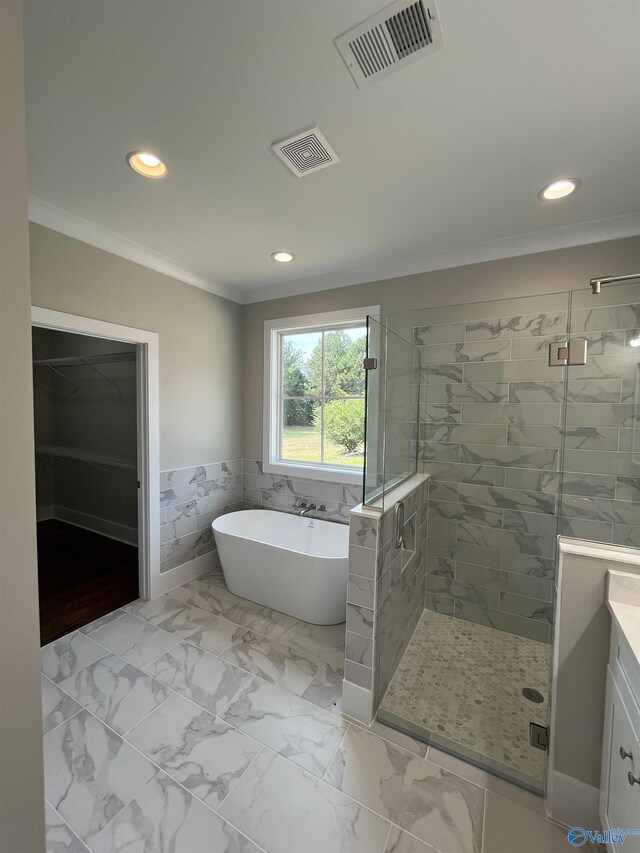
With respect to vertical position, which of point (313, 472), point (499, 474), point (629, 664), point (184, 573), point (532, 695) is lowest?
point (532, 695)

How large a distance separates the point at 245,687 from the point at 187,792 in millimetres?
513

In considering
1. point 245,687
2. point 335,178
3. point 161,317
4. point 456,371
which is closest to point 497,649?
point 245,687

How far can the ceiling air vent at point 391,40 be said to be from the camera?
950 mm

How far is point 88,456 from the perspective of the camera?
3629 millimetres

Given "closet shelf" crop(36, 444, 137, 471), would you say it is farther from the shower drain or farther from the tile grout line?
the shower drain

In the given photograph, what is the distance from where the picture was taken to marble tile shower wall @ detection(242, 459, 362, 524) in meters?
2.92

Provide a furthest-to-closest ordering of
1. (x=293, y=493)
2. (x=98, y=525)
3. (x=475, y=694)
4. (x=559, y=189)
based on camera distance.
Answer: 1. (x=98, y=525)
2. (x=293, y=493)
3. (x=475, y=694)
4. (x=559, y=189)

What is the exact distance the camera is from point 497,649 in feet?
7.20

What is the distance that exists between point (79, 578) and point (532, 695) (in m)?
3.44

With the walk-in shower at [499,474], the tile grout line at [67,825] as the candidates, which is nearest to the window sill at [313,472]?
the walk-in shower at [499,474]

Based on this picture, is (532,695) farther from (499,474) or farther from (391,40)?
(391,40)

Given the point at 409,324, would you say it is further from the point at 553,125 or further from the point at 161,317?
the point at 161,317

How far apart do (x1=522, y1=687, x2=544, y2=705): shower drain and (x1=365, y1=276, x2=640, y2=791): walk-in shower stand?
0.04 feet

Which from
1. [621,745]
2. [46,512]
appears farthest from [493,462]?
[46,512]
